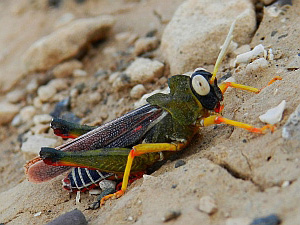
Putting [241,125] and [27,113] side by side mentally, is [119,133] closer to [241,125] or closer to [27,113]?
[241,125]

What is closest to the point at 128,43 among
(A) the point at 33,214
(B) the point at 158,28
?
(B) the point at 158,28

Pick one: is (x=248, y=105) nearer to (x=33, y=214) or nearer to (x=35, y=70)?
(x=33, y=214)

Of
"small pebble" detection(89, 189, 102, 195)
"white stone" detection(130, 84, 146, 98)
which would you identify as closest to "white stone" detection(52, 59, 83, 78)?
"white stone" detection(130, 84, 146, 98)

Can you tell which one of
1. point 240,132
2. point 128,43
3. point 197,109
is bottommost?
point 240,132

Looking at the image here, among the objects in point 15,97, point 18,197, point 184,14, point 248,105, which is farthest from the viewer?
point 15,97

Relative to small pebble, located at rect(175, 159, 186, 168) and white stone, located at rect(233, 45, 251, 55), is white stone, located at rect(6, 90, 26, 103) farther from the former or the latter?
small pebble, located at rect(175, 159, 186, 168)

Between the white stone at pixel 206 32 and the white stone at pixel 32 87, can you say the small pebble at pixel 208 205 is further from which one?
the white stone at pixel 32 87

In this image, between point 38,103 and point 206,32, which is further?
point 38,103

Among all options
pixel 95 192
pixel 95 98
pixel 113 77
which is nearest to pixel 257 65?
pixel 95 192
